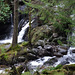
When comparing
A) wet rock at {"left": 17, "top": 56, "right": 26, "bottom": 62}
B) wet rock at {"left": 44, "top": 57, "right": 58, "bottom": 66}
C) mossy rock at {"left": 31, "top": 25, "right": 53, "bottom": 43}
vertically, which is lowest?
wet rock at {"left": 44, "top": 57, "right": 58, "bottom": 66}

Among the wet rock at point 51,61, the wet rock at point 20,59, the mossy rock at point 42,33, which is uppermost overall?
the mossy rock at point 42,33

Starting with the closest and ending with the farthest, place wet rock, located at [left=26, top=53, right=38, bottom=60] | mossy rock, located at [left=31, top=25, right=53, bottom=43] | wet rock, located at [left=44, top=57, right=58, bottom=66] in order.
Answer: wet rock, located at [left=44, top=57, right=58, bottom=66]
wet rock, located at [left=26, top=53, right=38, bottom=60]
mossy rock, located at [left=31, top=25, right=53, bottom=43]

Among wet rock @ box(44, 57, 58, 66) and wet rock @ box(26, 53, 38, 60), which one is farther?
wet rock @ box(26, 53, 38, 60)

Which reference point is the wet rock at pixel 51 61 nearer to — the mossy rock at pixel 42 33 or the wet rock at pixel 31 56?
the wet rock at pixel 31 56

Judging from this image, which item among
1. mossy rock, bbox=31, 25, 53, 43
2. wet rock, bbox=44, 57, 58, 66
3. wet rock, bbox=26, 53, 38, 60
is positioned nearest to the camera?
wet rock, bbox=44, 57, 58, 66

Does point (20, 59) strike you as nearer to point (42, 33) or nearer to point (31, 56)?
point (31, 56)

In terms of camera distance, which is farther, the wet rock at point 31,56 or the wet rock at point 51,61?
the wet rock at point 31,56

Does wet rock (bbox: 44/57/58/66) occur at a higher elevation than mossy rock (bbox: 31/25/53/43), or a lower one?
lower

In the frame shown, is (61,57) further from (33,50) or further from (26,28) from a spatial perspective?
(26,28)

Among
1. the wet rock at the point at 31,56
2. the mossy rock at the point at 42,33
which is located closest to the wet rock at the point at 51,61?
the wet rock at the point at 31,56

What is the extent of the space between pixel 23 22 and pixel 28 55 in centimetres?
847

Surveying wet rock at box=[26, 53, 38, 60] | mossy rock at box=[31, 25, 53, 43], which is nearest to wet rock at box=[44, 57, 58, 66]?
wet rock at box=[26, 53, 38, 60]

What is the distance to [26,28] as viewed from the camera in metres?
13.8

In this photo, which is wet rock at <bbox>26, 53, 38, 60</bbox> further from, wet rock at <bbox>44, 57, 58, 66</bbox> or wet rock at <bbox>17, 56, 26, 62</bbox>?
wet rock at <bbox>44, 57, 58, 66</bbox>
